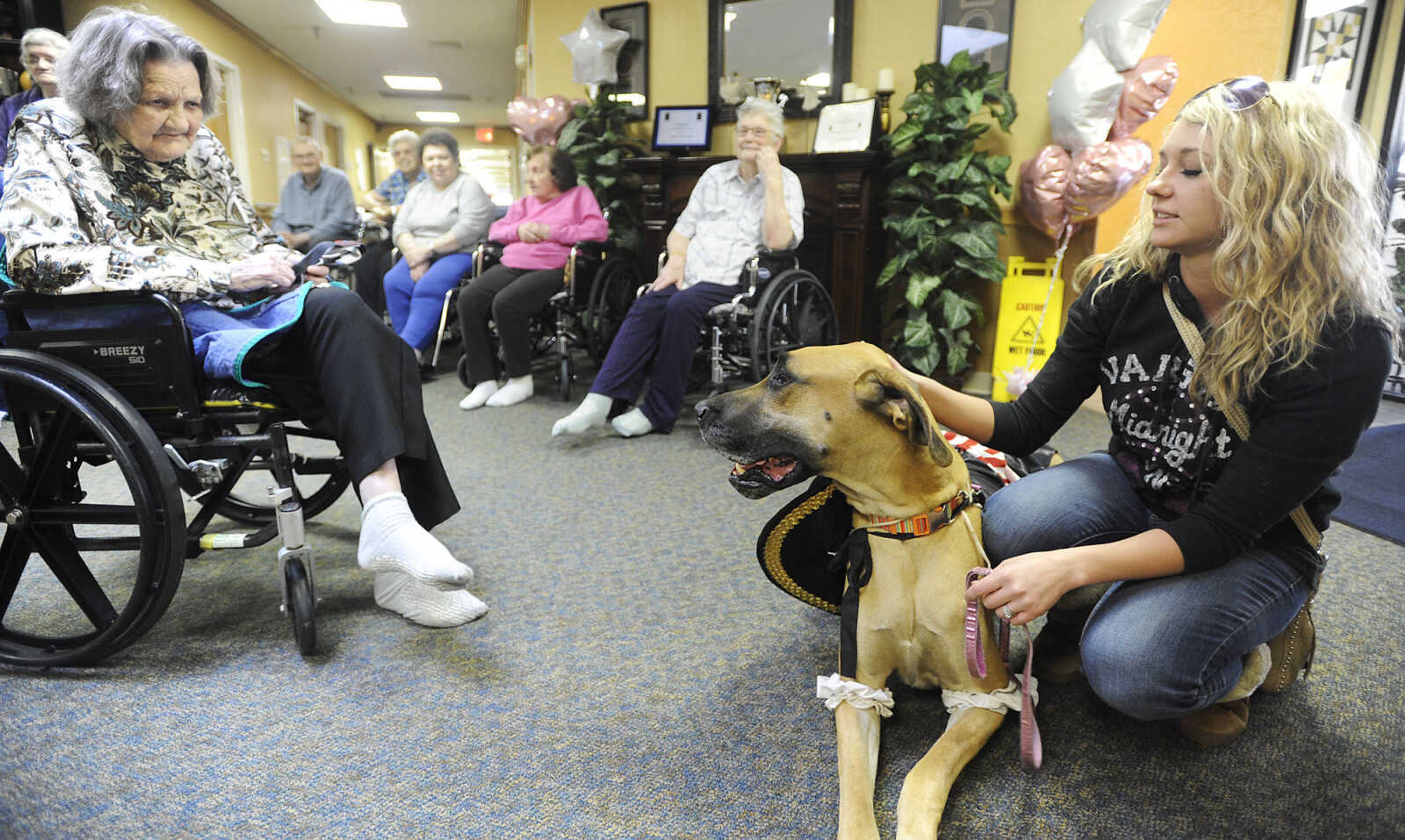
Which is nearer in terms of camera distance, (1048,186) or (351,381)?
(351,381)

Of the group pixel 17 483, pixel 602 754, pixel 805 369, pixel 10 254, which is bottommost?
pixel 602 754

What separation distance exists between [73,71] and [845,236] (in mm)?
2911

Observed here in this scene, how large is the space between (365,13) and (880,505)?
25.4 feet

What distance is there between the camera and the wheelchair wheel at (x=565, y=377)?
11.9 feet

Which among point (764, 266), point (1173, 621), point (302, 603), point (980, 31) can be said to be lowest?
point (302, 603)

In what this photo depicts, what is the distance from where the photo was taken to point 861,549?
44.3 inches

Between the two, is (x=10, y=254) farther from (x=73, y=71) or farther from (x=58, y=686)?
(x=58, y=686)

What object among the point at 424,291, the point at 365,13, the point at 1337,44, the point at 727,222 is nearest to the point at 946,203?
the point at 727,222

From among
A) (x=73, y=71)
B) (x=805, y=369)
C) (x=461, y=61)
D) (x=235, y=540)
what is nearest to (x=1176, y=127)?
(x=805, y=369)

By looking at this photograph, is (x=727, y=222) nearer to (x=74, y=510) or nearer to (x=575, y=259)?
(x=575, y=259)

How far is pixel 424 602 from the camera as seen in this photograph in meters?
1.56

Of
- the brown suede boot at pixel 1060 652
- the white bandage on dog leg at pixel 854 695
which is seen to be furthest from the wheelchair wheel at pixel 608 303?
the white bandage on dog leg at pixel 854 695

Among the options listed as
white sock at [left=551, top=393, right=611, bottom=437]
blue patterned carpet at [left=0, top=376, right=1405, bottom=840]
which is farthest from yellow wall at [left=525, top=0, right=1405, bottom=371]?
blue patterned carpet at [left=0, top=376, right=1405, bottom=840]

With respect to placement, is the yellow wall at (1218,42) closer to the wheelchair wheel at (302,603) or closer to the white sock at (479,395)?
the white sock at (479,395)
